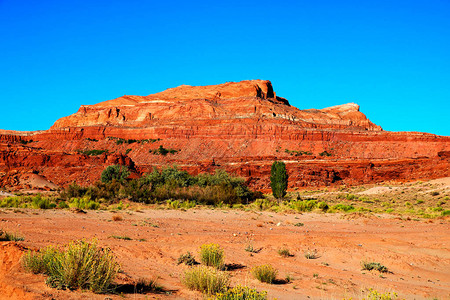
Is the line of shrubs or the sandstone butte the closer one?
the line of shrubs

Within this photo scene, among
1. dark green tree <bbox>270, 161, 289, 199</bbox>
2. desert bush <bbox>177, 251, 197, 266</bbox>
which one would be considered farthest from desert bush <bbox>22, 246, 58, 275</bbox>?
dark green tree <bbox>270, 161, 289, 199</bbox>

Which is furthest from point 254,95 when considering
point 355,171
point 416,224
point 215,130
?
point 416,224

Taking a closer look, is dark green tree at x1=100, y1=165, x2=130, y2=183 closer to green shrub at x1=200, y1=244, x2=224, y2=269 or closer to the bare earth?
the bare earth

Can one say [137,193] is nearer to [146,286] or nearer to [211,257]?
[211,257]

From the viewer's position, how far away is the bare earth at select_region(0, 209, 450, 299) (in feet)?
→ 27.2

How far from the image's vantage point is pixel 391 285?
407 inches

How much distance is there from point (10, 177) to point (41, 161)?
46.7 ft

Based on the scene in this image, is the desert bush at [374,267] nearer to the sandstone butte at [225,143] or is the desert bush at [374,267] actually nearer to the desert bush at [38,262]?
the desert bush at [38,262]

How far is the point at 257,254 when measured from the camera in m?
12.8

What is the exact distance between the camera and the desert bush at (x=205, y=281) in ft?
24.8

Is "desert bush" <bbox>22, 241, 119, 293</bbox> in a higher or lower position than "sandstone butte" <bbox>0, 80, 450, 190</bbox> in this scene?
lower

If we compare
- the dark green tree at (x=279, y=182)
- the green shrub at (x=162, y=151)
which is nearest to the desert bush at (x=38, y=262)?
the dark green tree at (x=279, y=182)

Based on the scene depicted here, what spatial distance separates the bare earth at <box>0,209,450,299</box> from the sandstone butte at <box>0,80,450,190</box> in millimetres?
35220

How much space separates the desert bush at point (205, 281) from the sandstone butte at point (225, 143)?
44.8 m
